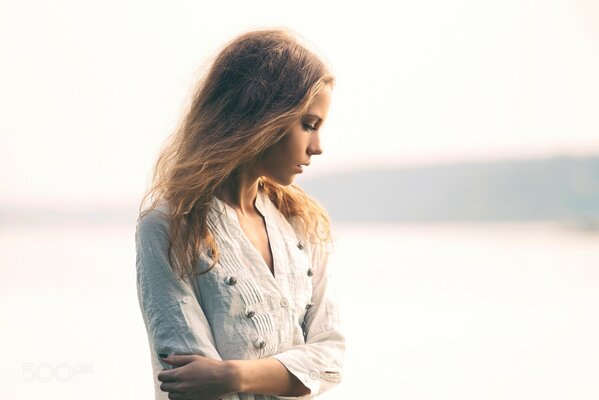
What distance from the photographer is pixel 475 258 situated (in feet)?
19.8

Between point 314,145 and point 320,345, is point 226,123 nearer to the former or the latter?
point 314,145

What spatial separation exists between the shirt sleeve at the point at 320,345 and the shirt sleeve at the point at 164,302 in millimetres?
115

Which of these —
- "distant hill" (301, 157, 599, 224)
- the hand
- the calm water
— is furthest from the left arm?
"distant hill" (301, 157, 599, 224)

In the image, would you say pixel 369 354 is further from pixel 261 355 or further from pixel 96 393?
pixel 261 355

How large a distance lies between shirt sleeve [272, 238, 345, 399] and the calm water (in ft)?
3.90

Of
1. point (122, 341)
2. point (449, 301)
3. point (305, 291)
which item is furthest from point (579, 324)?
point (305, 291)

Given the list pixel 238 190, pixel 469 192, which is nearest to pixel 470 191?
pixel 469 192

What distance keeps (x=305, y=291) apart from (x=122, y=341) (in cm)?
280

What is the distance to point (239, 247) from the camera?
125 centimetres

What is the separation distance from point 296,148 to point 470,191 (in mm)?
7041

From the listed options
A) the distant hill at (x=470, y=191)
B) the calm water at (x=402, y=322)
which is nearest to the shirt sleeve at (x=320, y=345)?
the calm water at (x=402, y=322)

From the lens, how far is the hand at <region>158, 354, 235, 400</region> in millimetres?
1111

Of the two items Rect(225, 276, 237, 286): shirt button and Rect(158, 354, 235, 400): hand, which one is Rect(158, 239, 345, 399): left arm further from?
Rect(225, 276, 237, 286): shirt button

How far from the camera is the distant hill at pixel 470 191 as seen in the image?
7727 mm
